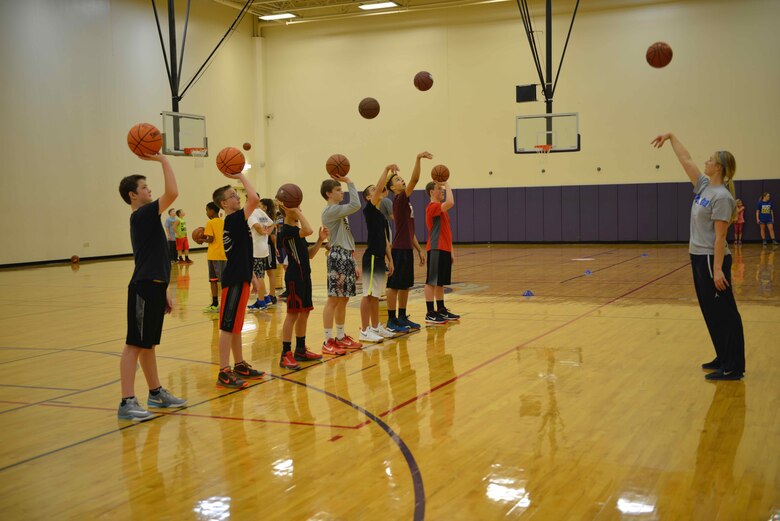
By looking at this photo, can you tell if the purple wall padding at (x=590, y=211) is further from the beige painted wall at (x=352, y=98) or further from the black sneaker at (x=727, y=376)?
the black sneaker at (x=727, y=376)

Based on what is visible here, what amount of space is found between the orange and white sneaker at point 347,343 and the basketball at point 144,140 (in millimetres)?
3005

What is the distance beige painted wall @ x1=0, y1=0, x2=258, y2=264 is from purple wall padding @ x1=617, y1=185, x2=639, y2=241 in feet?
46.7

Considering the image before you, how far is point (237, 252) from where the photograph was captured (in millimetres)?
6422

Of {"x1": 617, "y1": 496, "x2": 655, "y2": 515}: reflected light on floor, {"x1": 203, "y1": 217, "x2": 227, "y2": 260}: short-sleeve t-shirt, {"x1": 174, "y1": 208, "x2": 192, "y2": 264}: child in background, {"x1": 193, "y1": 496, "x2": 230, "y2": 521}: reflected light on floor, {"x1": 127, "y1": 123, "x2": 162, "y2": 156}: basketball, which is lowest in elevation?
{"x1": 193, "y1": 496, "x2": 230, "y2": 521}: reflected light on floor

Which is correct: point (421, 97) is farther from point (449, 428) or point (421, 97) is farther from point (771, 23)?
point (449, 428)

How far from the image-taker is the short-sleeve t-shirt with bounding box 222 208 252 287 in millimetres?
6414

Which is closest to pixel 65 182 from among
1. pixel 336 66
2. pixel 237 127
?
pixel 237 127

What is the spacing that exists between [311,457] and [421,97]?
944 inches

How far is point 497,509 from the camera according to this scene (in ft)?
12.5

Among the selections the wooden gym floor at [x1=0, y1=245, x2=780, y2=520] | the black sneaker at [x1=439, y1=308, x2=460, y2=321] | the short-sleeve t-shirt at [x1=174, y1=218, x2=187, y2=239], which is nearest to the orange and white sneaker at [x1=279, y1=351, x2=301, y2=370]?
the wooden gym floor at [x1=0, y1=245, x2=780, y2=520]

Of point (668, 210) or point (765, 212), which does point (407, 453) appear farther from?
point (668, 210)

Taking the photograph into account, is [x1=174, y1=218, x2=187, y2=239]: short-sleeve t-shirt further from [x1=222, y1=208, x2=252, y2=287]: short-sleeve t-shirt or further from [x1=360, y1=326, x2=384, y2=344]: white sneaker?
[x1=222, y1=208, x2=252, y2=287]: short-sleeve t-shirt

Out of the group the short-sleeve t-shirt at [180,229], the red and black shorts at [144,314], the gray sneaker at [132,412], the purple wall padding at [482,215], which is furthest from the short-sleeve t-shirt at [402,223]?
the purple wall padding at [482,215]

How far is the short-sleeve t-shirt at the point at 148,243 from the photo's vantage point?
18.2 ft
